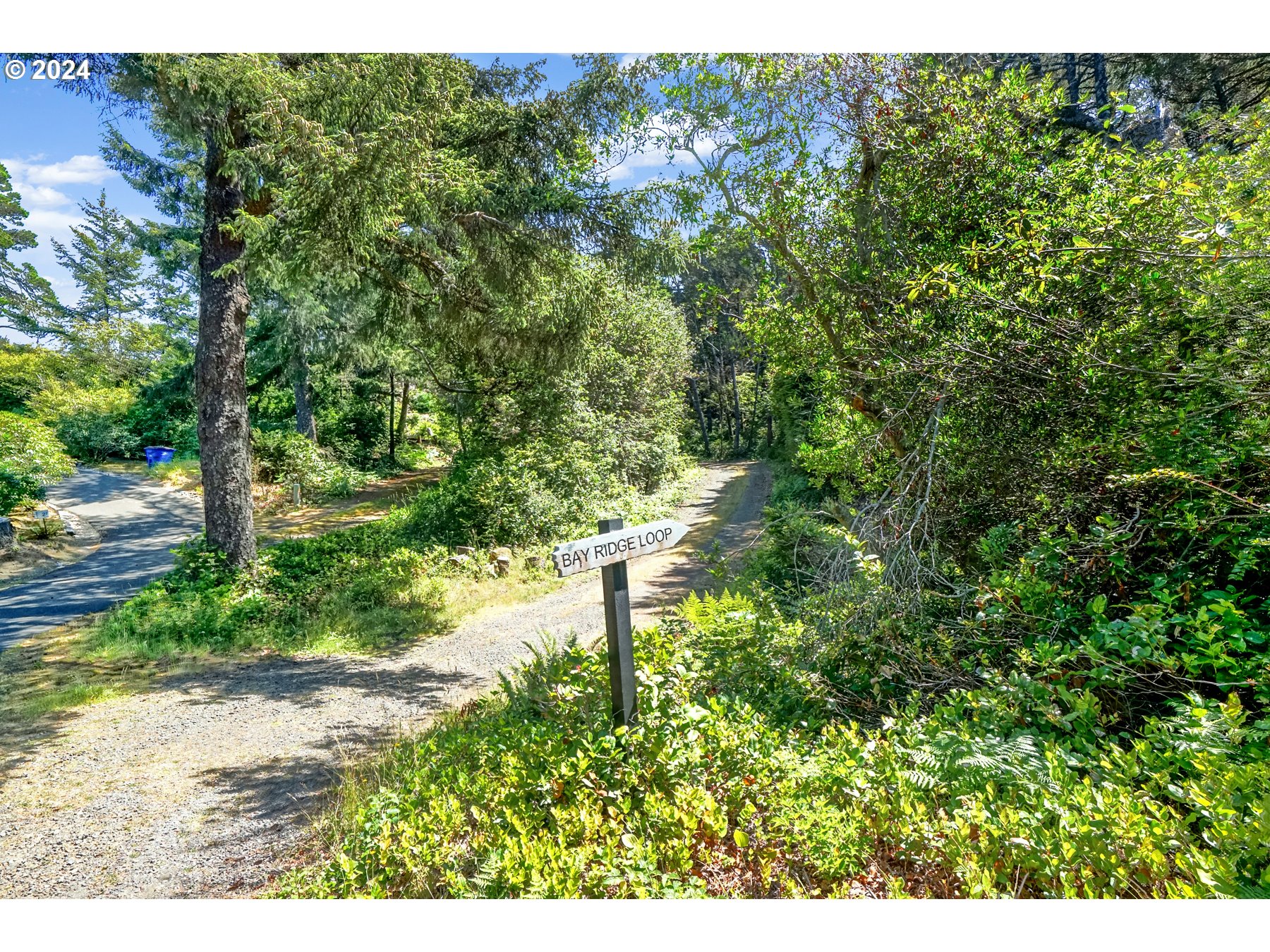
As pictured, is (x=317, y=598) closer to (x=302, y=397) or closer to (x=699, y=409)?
(x=302, y=397)

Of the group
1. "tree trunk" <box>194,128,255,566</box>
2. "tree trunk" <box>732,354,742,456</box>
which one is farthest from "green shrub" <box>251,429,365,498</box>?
"tree trunk" <box>732,354,742,456</box>

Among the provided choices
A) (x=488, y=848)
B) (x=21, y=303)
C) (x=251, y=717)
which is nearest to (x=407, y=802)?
(x=488, y=848)

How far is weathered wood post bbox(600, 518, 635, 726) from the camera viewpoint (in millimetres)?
2770

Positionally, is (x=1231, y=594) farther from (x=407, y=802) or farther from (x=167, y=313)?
(x=167, y=313)

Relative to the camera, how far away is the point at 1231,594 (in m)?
2.40

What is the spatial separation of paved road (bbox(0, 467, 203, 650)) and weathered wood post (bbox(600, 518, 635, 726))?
7.37 meters

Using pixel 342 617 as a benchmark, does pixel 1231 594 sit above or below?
above

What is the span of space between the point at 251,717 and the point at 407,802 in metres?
3.08

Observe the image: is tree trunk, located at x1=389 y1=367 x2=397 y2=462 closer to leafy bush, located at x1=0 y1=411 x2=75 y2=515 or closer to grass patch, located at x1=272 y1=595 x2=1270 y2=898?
leafy bush, located at x1=0 y1=411 x2=75 y2=515

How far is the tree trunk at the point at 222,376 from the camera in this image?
712 cm

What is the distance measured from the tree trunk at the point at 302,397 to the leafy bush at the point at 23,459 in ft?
19.2

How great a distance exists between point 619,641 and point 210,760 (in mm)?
3631

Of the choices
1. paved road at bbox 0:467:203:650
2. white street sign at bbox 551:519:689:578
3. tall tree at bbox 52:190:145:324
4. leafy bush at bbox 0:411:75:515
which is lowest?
paved road at bbox 0:467:203:650

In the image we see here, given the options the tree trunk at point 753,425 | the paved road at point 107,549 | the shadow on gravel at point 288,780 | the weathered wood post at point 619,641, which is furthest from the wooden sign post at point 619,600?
the tree trunk at point 753,425
